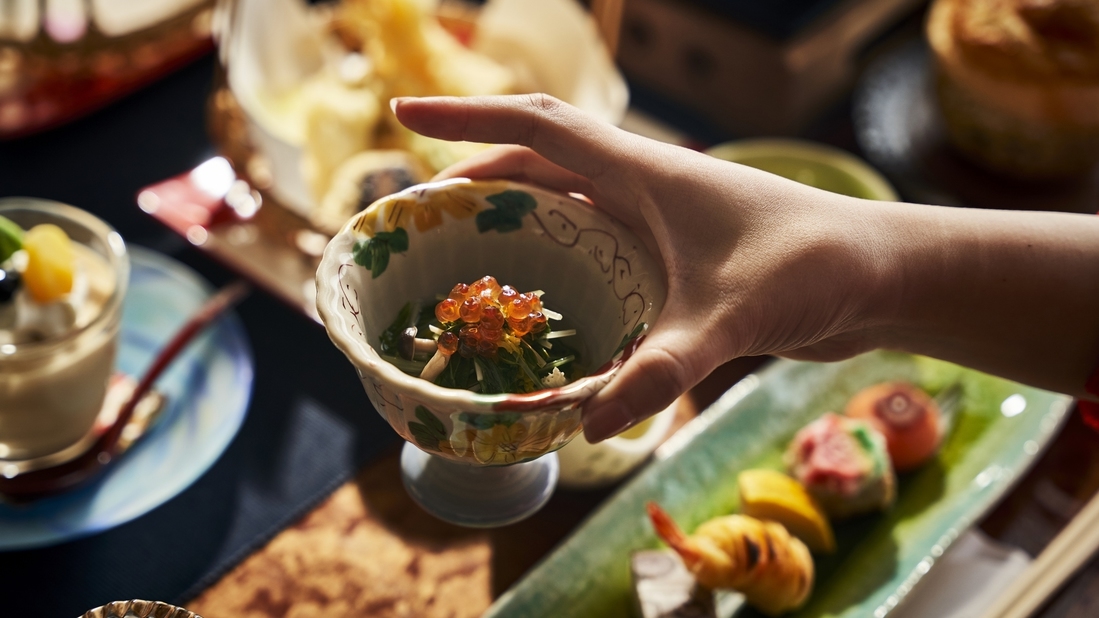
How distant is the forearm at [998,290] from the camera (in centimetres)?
76

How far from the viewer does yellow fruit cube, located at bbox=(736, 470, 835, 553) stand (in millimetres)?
925

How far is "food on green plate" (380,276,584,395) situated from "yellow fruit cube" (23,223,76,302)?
0.44 meters

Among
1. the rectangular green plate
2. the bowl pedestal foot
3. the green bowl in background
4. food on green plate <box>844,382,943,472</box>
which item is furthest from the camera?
the green bowl in background

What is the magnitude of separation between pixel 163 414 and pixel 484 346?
0.55 meters

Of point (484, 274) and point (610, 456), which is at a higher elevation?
point (484, 274)

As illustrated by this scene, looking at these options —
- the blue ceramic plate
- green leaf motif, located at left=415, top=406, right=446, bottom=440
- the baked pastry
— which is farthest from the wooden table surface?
the baked pastry

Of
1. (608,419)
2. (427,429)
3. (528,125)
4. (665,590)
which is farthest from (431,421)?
(665,590)

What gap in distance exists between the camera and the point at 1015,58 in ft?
4.16

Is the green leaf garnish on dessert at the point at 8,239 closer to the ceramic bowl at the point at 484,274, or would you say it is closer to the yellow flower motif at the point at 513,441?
the ceramic bowl at the point at 484,274

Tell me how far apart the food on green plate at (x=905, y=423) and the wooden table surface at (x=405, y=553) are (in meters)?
0.11

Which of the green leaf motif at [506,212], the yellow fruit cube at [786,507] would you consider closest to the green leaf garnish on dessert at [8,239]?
the green leaf motif at [506,212]

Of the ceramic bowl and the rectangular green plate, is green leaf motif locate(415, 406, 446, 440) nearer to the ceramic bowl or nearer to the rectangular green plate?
the ceramic bowl

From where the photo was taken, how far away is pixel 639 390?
56cm

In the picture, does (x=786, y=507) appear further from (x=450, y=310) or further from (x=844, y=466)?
(x=450, y=310)
